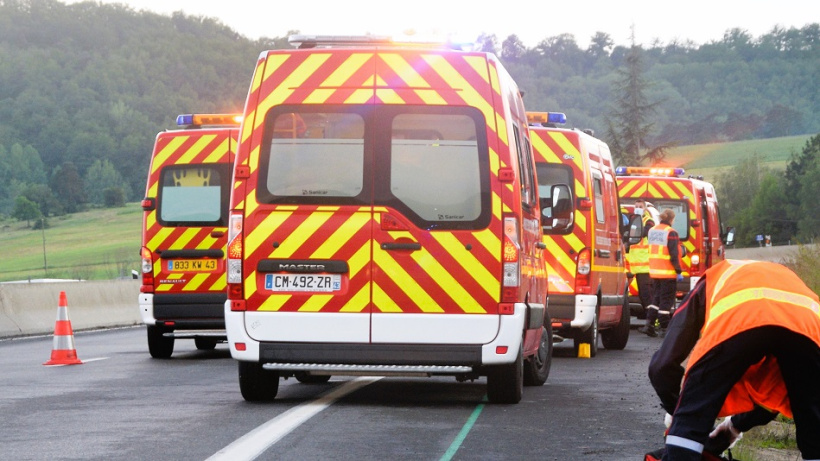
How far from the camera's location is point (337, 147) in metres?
10.1

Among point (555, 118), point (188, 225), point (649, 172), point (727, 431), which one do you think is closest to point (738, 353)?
point (727, 431)

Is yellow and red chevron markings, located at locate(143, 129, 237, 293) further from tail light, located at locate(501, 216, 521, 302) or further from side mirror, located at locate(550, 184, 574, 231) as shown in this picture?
tail light, located at locate(501, 216, 521, 302)

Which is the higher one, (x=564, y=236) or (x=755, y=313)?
(x=755, y=313)

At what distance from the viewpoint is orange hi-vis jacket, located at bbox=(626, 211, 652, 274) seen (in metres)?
21.6

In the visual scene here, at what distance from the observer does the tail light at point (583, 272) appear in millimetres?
15508

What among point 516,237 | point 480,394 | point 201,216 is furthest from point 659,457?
point 201,216

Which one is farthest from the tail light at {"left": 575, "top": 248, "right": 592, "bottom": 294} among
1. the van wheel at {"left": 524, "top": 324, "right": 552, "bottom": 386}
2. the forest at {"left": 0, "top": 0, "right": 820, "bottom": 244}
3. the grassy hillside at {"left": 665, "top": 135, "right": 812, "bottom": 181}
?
the grassy hillside at {"left": 665, "top": 135, "right": 812, "bottom": 181}

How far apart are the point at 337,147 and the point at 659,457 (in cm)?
547

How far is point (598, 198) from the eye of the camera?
16359 mm

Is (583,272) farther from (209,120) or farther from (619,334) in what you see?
(209,120)

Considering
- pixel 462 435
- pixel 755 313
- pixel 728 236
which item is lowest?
pixel 728 236

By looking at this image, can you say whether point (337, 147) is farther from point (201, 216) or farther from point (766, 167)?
point (766, 167)

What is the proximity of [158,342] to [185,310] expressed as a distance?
20.2 inches

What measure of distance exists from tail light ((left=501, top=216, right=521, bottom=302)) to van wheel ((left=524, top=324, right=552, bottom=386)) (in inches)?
82.8
